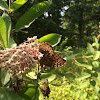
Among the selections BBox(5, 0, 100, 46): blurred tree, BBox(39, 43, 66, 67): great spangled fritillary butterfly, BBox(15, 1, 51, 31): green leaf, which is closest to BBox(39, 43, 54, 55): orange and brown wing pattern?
BBox(39, 43, 66, 67): great spangled fritillary butterfly

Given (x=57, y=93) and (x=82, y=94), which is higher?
(x=82, y=94)

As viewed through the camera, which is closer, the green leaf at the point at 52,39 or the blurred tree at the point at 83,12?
the green leaf at the point at 52,39

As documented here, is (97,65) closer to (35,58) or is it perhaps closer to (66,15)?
(35,58)

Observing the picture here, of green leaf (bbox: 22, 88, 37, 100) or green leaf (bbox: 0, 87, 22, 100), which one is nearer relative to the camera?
green leaf (bbox: 0, 87, 22, 100)

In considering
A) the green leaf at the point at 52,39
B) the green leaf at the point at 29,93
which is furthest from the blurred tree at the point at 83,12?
the green leaf at the point at 29,93

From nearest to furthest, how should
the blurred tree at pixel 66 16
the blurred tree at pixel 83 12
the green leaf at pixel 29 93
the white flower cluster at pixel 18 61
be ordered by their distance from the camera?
the white flower cluster at pixel 18 61, the green leaf at pixel 29 93, the blurred tree at pixel 66 16, the blurred tree at pixel 83 12

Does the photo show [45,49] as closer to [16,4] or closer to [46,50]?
[46,50]

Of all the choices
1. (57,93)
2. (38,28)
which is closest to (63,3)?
(38,28)

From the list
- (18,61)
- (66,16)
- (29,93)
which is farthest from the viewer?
(66,16)

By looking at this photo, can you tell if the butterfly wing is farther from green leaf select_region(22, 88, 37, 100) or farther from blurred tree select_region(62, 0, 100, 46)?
blurred tree select_region(62, 0, 100, 46)

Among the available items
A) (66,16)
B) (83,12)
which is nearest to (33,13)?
(66,16)

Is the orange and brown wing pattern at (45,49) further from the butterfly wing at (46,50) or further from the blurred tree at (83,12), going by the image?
the blurred tree at (83,12)
